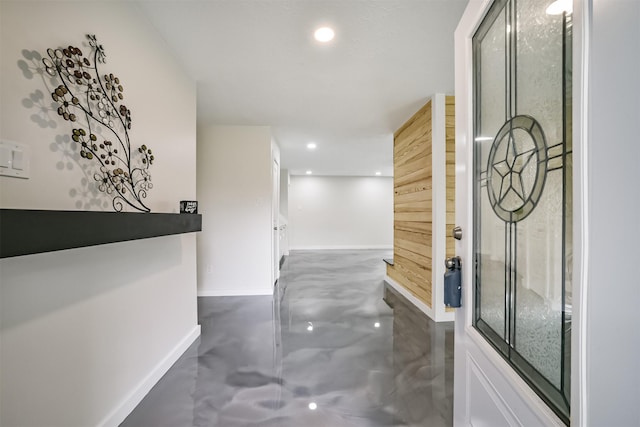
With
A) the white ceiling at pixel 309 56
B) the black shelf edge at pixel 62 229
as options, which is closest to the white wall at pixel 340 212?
the white ceiling at pixel 309 56

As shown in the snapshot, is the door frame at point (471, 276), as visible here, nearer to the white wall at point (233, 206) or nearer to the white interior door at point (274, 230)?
the white wall at point (233, 206)

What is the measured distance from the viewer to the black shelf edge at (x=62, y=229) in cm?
78

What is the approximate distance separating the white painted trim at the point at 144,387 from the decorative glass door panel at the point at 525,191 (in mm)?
1808

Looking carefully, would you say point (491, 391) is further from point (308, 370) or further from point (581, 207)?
point (308, 370)

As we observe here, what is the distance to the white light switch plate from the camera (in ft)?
3.09

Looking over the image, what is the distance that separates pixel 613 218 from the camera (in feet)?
1.42

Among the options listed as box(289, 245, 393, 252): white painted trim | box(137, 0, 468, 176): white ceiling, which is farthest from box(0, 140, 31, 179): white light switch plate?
box(289, 245, 393, 252): white painted trim

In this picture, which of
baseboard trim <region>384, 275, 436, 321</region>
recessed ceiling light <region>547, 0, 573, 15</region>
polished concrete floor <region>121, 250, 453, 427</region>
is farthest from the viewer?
baseboard trim <region>384, 275, 436, 321</region>

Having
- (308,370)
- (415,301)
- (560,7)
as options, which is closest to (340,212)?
(415,301)

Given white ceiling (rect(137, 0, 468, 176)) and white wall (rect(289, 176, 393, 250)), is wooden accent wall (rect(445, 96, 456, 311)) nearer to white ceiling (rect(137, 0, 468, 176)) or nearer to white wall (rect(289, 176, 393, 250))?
white ceiling (rect(137, 0, 468, 176))

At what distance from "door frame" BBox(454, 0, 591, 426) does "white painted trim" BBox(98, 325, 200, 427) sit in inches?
65.4

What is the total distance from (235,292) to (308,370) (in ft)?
6.91

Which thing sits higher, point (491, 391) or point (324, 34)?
point (324, 34)

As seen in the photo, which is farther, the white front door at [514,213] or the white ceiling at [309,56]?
the white ceiling at [309,56]
